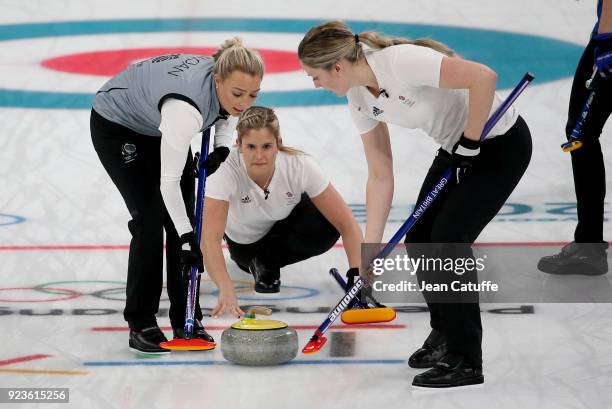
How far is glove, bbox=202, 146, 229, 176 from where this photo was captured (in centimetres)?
346

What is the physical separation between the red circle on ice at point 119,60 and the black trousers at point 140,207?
404cm

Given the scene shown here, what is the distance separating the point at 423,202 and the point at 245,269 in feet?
5.13

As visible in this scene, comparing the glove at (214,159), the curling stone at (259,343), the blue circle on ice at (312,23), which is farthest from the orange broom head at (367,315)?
the blue circle on ice at (312,23)

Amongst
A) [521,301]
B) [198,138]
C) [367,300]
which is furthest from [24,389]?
[198,138]

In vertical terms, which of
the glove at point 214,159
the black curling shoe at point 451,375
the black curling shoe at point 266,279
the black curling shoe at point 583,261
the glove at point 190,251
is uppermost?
the glove at point 214,159

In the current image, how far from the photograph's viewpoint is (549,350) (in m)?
3.17

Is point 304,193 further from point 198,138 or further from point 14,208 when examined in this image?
point 198,138

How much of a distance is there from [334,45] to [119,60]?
500 cm

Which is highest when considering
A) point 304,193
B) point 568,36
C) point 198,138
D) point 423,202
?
point 568,36

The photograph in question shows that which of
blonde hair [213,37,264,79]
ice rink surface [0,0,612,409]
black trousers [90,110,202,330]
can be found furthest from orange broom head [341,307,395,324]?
blonde hair [213,37,264,79]

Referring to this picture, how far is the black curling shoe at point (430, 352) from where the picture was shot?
9.98 ft

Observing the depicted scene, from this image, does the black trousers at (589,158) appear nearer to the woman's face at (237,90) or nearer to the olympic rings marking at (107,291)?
the olympic rings marking at (107,291)

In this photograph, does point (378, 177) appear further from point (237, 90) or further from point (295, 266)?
point (295, 266)

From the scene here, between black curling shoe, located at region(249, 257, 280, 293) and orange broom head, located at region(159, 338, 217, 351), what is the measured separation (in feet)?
3.04
